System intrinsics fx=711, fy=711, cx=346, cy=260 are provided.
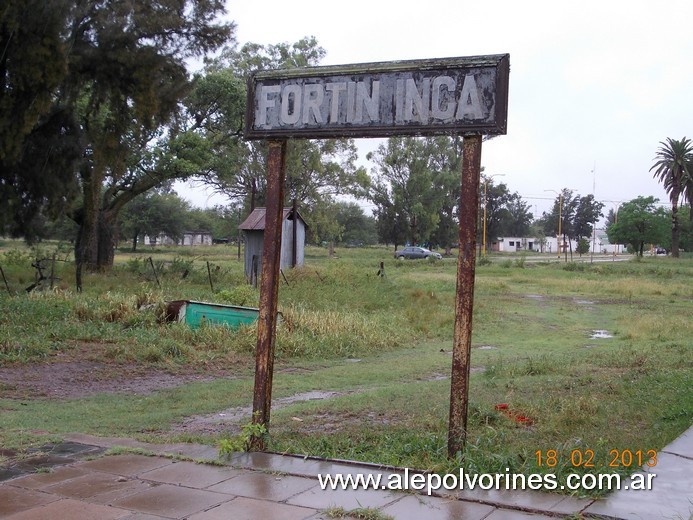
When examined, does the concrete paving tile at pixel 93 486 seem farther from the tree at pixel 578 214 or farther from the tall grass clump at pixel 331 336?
the tree at pixel 578 214

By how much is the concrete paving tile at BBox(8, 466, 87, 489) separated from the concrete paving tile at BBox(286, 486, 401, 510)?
1.78 metres

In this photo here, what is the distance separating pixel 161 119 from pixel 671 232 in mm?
73984

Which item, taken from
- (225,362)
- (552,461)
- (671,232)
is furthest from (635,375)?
(671,232)

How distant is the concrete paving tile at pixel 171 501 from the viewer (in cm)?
456

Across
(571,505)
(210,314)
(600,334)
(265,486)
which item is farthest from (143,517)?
(600,334)

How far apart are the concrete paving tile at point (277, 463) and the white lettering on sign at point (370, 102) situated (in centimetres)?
282

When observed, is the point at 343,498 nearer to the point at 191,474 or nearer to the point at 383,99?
the point at 191,474

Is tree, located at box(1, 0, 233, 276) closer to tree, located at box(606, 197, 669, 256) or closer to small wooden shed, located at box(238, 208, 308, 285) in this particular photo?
small wooden shed, located at box(238, 208, 308, 285)

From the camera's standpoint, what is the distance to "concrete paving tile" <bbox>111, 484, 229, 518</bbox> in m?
4.56

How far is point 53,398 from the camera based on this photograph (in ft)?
33.0

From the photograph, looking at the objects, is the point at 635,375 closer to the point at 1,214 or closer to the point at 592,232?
the point at 1,214

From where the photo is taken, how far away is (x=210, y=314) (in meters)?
15.4

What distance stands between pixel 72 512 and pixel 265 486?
1.29m

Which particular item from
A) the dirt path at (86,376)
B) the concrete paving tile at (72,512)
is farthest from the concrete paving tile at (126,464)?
the dirt path at (86,376)
